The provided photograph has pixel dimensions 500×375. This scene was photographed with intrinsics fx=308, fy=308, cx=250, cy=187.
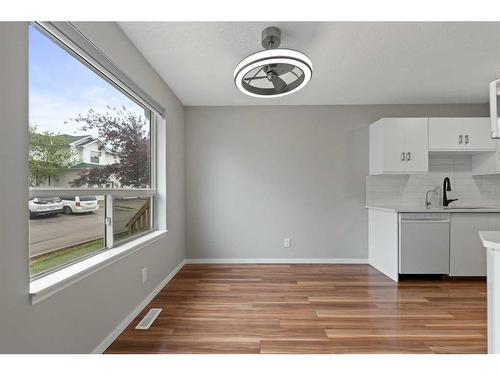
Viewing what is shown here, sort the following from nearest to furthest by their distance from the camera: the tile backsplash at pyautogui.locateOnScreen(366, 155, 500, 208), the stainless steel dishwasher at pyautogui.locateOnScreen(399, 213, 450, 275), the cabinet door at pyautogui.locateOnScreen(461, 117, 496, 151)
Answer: the stainless steel dishwasher at pyautogui.locateOnScreen(399, 213, 450, 275), the cabinet door at pyautogui.locateOnScreen(461, 117, 496, 151), the tile backsplash at pyautogui.locateOnScreen(366, 155, 500, 208)

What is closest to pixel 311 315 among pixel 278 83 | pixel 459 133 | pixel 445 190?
pixel 278 83

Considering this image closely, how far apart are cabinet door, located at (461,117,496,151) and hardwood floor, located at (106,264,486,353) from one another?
5.71 ft

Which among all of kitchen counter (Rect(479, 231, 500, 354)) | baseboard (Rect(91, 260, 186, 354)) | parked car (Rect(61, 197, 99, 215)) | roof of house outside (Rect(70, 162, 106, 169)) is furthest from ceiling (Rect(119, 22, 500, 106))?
baseboard (Rect(91, 260, 186, 354))

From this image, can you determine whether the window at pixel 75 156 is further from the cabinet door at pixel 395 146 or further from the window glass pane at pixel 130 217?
the cabinet door at pixel 395 146

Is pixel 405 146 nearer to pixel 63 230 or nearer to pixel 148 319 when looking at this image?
pixel 148 319

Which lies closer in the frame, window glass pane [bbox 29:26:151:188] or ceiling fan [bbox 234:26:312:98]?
window glass pane [bbox 29:26:151:188]

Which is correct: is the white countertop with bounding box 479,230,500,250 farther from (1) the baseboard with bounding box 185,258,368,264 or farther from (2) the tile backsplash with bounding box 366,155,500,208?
(1) the baseboard with bounding box 185,258,368,264

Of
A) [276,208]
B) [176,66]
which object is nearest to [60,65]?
[176,66]

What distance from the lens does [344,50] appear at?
111 inches

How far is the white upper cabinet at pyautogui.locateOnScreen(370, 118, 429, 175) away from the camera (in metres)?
4.02

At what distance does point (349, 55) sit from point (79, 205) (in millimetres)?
2642

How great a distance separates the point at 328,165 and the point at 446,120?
160 centimetres

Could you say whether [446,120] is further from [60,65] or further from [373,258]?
[60,65]

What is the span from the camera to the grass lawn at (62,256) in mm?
1664
